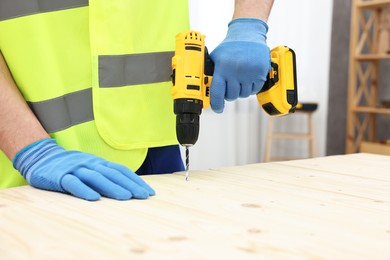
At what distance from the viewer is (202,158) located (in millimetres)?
3373

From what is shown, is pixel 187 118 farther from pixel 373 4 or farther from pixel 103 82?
pixel 373 4

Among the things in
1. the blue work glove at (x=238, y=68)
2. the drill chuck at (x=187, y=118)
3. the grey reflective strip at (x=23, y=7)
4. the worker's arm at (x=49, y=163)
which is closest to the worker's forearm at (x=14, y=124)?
the worker's arm at (x=49, y=163)

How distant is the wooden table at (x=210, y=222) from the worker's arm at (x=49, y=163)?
0.02 meters

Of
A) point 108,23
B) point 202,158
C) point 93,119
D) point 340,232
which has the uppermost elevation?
point 108,23

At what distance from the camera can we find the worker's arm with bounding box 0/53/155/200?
2.93 ft

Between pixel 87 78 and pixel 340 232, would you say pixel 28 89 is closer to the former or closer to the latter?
pixel 87 78

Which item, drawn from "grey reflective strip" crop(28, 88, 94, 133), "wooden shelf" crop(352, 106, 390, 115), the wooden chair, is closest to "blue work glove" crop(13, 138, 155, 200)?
"grey reflective strip" crop(28, 88, 94, 133)

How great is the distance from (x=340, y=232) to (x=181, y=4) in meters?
0.77

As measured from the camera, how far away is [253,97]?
12.0ft

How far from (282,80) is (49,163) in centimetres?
55

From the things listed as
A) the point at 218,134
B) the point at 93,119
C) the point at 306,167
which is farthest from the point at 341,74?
the point at 93,119

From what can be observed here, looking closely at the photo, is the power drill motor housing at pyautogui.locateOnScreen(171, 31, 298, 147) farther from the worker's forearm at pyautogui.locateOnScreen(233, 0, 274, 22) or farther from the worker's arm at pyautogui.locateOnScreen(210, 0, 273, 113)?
the worker's forearm at pyautogui.locateOnScreen(233, 0, 274, 22)

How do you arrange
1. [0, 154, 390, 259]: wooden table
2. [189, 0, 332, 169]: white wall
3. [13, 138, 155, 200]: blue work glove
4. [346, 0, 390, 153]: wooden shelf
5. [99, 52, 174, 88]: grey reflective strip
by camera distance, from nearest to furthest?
1. [0, 154, 390, 259]: wooden table
2. [13, 138, 155, 200]: blue work glove
3. [99, 52, 174, 88]: grey reflective strip
4. [189, 0, 332, 169]: white wall
5. [346, 0, 390, 153]: wooden shelf

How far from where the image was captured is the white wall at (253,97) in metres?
3.26
